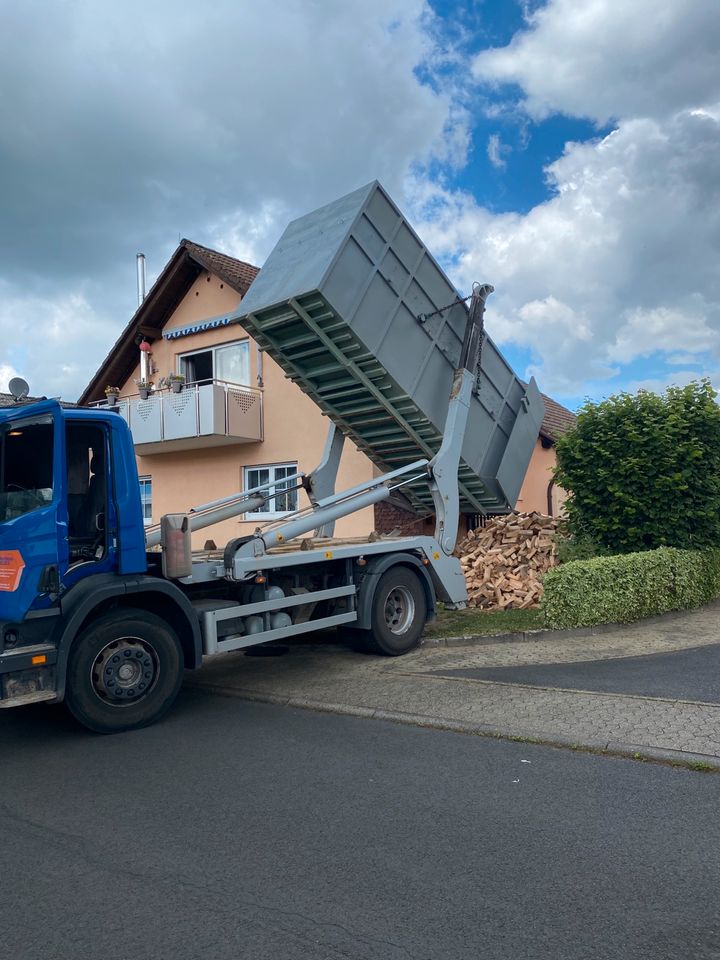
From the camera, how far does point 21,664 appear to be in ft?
19.6

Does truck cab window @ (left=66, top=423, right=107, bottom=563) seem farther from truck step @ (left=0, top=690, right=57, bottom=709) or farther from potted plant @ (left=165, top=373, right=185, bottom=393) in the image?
potted plant @ (left=165, top=373, right=185, bottom=393)

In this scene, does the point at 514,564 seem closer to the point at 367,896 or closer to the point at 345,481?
the point at 345,481

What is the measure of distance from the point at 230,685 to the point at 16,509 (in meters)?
3.04

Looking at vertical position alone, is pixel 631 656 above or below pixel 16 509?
below

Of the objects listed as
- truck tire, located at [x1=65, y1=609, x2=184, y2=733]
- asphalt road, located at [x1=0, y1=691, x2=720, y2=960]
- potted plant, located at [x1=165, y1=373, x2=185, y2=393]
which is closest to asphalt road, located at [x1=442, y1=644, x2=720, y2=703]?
asphalt road, located at [x1=0, y1=691, x2=720, y2=960]

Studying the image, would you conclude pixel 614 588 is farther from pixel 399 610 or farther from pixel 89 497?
pixel 89 497

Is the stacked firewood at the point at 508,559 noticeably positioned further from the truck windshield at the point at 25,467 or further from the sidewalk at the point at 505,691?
the truck windshield at the point at 25,467

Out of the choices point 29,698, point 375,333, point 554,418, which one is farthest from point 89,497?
point 554,418

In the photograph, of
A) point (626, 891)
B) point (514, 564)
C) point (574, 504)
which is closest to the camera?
point (626, 891)

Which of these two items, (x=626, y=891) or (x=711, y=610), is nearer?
(x=626, y=891)

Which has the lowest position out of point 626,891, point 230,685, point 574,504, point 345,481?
point 626,891

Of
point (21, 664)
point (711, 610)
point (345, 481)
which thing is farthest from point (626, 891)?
point (345, 481)

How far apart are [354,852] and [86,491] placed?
4.01 m

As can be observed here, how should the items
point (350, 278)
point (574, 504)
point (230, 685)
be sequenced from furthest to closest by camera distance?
point (574, 504)
point (350, 278)
point (230, 685)
